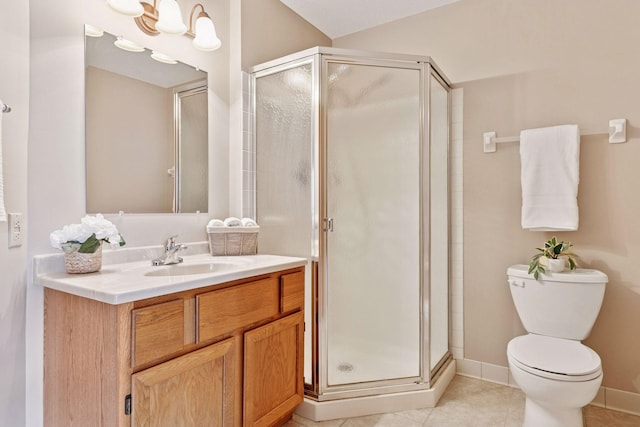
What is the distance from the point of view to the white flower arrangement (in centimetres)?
129

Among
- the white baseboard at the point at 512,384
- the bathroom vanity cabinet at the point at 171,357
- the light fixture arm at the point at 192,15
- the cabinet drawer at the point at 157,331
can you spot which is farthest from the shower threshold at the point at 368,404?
the light fixture arm at the point at 192,15

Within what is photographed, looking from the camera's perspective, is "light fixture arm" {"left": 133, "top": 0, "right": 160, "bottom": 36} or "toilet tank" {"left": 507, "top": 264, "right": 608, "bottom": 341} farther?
"toilet tank" {"left": 507, "top": 264, "right": 608, "bottom": 341}

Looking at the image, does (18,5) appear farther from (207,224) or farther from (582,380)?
(582,380)

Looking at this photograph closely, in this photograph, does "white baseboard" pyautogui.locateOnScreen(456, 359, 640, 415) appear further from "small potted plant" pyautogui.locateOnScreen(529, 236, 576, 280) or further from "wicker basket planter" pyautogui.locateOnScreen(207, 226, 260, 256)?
"wicker basket planter" pyautogui.locateOnScreen(207, 226, 260, 256)

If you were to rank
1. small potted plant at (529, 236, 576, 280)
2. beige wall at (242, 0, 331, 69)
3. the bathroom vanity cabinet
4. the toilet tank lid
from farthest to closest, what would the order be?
beige wall at (242, 0, 331, 69) < small potted plant at (529, 236, 576, 280) < the toilet tank lid < the bathroom vanity cabinet

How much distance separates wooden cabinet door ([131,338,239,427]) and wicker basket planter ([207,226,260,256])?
2.05 ft

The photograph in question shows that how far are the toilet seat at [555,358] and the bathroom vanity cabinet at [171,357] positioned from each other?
1140 millimetres

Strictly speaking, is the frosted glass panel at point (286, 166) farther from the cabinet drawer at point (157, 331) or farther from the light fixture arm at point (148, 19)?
the cabinet drawer at point (157, 331)

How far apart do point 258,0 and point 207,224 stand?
4.72ft

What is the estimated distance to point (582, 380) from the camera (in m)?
1.49

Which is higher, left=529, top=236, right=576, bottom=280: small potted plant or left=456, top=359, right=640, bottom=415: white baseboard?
left=529, top=236, right=576, bottom=280: small potted plant

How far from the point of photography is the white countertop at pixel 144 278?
42.6 inches

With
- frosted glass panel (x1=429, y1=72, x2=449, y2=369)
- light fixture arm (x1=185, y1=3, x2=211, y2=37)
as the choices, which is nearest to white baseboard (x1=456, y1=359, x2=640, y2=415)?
frosted glass panel (x1=429, y1=72, x2=449, y2=369)

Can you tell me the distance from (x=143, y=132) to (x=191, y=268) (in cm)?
70
